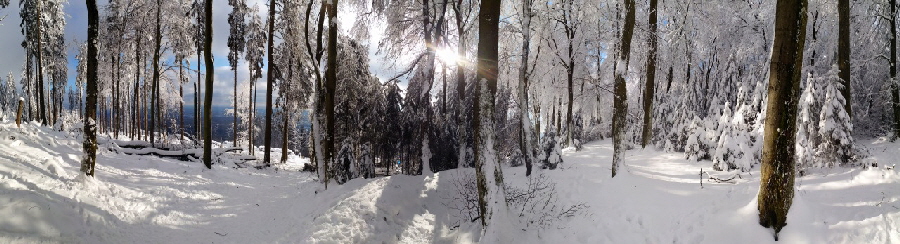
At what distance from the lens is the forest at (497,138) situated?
559cm

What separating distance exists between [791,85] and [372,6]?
10.7 metres

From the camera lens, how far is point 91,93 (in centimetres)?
851

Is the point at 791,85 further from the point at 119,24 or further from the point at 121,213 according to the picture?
the point at 119,24

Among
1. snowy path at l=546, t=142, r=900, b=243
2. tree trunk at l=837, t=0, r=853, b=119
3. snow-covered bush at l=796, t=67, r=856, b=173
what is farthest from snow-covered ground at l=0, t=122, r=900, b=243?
tree trunk at l=837, t=0, r=853, b=119

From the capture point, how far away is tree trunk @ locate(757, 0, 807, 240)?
494 centimetres

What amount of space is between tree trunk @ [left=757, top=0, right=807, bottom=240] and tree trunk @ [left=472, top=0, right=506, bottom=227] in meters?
3.81

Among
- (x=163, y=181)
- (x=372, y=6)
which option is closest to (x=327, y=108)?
(x=372, y=6)

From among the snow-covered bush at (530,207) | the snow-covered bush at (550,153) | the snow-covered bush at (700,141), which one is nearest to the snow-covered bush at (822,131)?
the snow-covered bush at (700,141)

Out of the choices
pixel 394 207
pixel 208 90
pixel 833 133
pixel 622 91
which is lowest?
pixel 394 207

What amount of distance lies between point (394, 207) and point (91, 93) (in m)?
7.16

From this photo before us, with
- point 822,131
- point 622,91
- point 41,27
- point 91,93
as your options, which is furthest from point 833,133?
point 41,27

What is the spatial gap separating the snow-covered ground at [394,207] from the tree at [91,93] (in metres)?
0.56

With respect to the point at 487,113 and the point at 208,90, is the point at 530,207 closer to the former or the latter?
the point at 487,113

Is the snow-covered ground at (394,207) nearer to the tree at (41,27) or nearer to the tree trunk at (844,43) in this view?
the tree trunk at (844,43)
